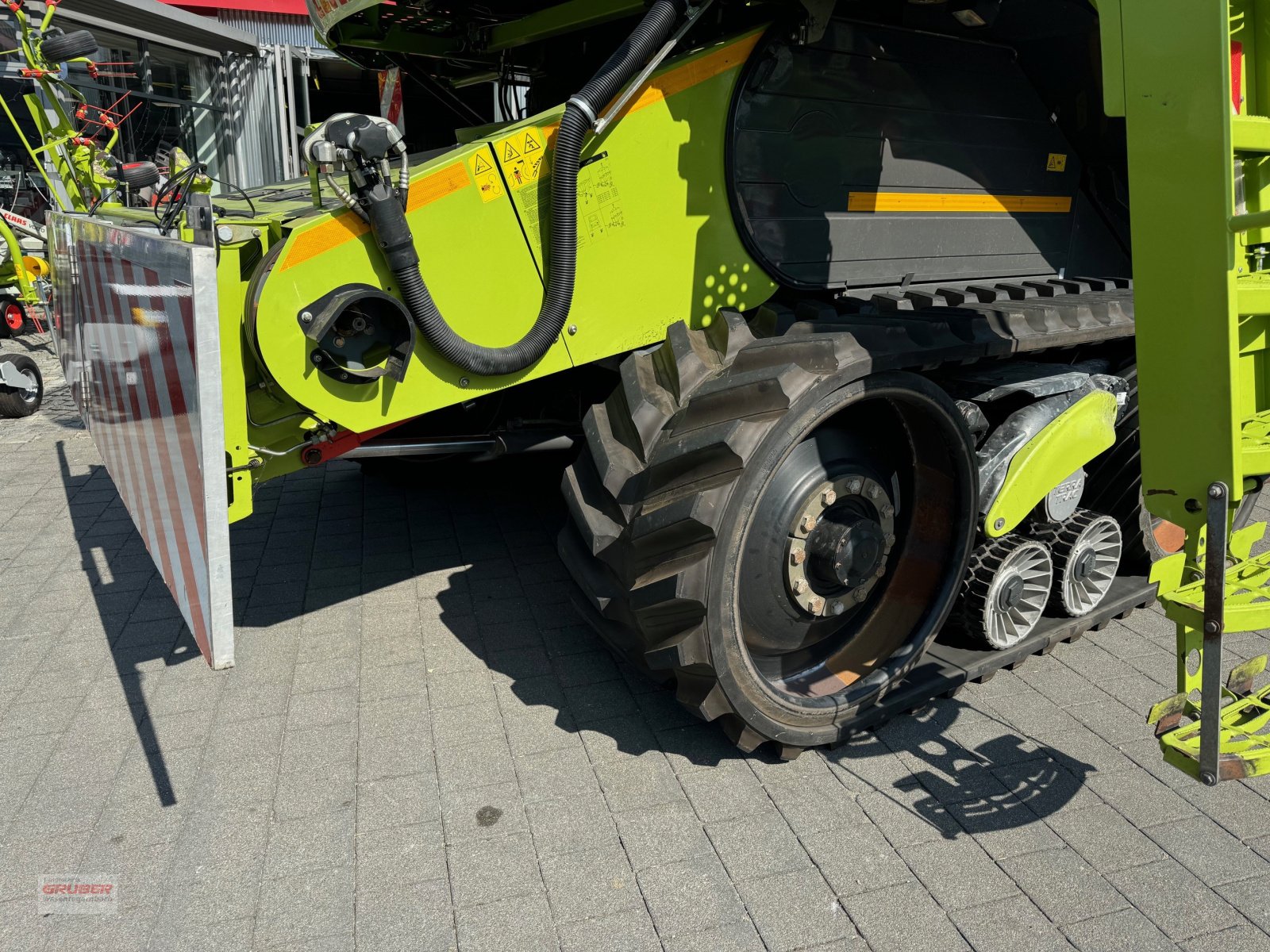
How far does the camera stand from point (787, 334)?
2.79 m

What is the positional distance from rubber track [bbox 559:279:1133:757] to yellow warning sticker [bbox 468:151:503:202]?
24.5 inches

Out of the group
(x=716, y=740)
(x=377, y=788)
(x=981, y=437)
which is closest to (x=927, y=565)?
(x=981, y=437)

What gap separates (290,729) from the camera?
308cm

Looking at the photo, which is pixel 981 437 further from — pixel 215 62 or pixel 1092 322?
pixel 215 62

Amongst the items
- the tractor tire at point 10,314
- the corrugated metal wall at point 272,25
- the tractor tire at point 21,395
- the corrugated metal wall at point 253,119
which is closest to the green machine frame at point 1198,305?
the tractor tire at point 21,395

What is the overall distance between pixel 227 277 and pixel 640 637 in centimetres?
147

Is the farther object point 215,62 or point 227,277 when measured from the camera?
point 215,62

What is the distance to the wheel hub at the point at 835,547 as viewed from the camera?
296 cm

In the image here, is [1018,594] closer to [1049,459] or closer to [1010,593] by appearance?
[1010,593]

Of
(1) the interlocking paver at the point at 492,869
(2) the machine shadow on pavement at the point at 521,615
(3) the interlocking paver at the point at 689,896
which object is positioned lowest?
(3) the interlocking paver at the point at 689,896

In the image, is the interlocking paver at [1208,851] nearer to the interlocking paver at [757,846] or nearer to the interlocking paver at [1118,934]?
the interlocking paver at [1118,934]

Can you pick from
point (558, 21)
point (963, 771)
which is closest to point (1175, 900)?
point (963, 771)

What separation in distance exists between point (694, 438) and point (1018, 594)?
1446 millimetres

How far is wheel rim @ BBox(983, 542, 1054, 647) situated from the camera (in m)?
3.29
